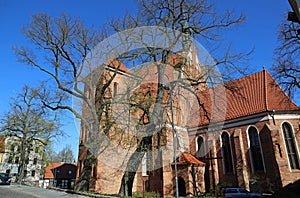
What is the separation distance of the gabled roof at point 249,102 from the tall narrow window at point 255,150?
5.10ft

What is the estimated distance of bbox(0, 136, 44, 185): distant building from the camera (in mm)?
29806

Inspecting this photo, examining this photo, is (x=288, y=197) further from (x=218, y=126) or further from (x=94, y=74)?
(x=94, y=74)

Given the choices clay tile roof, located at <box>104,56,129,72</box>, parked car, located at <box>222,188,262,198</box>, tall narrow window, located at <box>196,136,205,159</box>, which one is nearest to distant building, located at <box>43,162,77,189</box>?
tall narrow window, located at <box>196,136,205,159</box>

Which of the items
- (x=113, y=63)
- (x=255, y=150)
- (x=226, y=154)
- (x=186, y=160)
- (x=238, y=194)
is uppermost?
(x=113, y=63)

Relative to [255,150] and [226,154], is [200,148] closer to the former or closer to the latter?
[226,154]

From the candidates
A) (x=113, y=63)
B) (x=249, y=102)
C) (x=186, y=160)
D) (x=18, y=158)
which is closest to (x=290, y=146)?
(x=249, y=102)

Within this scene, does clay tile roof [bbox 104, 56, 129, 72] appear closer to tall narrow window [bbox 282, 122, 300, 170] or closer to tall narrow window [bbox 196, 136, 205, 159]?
tall narrow window [bbox 196, 136, 205, 159]

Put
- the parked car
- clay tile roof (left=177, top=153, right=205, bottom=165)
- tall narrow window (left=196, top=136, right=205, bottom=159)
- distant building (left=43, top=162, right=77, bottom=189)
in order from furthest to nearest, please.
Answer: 1. distant building (left=43, top=162, right=77, bottom=189)
2. tall narrow window (left=196, top=136, right=205, bottom=159)
3. clay tile roof (left=177, top=153, right=205, bottom=165)
4. the parked car

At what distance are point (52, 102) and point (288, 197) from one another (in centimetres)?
1629

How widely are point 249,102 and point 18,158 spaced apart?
100 feet

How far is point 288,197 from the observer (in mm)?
13766

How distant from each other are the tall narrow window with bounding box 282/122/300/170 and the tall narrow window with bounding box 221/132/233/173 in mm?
4306

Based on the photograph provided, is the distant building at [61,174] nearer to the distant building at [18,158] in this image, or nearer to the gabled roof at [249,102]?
the distant building at [18,158]

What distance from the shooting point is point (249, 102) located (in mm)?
20156
